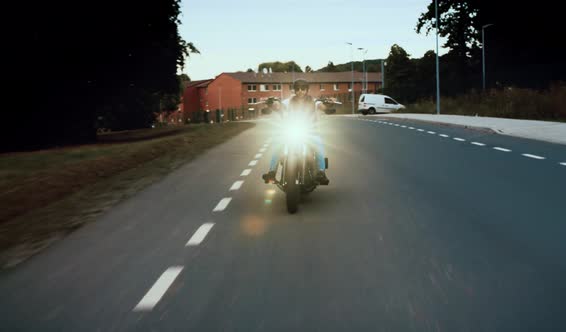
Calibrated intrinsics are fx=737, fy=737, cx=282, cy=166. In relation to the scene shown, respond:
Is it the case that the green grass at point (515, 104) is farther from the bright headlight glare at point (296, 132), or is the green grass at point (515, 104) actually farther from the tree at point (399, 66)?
the tree at point (399, 66)

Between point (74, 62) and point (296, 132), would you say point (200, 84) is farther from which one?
point (296, 132)

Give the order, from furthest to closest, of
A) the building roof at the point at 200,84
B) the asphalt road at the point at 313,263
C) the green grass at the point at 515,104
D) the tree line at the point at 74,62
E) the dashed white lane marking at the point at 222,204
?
1. the building roof at the point at 200,84
2. the green grass at the point at 515,104
3. the tree line at the point at 74,62
4. the dashed white lane marking at the point at 222,204
5. the asphalt road at the point at 313,263

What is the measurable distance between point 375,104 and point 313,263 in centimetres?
5915

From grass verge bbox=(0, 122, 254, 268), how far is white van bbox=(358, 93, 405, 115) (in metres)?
44.7

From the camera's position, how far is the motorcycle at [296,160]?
9.17 metres

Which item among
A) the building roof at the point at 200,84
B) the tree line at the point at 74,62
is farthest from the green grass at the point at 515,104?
the building roof at the point at 200,84

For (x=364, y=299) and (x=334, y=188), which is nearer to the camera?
(x=364, y=299)

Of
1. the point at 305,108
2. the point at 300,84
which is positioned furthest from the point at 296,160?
the point at 300,84

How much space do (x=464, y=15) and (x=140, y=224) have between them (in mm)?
61928

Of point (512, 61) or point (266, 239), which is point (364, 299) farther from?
point (512, 61)

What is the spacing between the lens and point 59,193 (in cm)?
1199

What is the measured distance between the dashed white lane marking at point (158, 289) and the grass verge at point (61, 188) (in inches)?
63.7

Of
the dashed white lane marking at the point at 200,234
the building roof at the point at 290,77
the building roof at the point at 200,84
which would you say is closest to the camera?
the dashed white lane marking at the point at 200,234

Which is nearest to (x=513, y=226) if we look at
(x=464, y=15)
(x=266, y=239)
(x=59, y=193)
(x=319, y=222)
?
(x=319, y=222)
